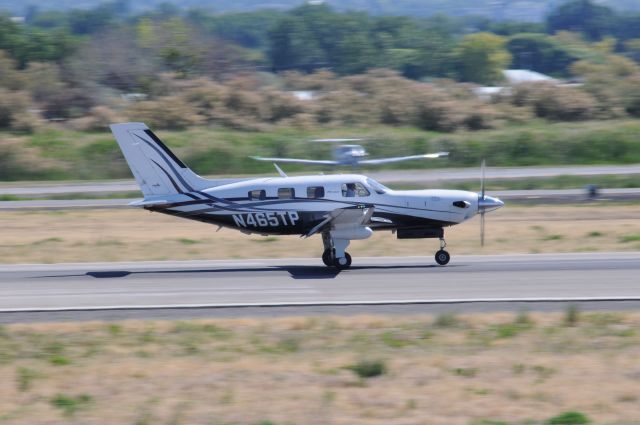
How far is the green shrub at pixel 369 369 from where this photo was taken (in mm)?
13055

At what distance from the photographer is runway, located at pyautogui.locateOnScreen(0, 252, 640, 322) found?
1852cm

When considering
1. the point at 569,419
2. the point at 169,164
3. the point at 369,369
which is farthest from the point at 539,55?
the point at 569,419

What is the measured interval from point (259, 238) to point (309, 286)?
9709mm

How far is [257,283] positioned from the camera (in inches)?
840

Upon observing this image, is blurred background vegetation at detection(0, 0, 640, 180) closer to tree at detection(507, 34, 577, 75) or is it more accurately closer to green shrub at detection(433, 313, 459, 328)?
tree at detection(507, 34, 577, 75)

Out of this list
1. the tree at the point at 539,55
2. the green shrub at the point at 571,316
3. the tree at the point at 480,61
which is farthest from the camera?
the tree at the point at 539,55

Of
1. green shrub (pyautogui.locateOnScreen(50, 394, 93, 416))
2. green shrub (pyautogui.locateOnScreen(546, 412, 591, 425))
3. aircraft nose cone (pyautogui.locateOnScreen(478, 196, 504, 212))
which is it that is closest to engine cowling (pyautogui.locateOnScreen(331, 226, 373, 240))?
aircraft nose cone (pyautogui.locateOnScreen(478, 196, 504, 212))

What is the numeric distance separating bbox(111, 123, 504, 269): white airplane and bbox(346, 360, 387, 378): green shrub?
9733 mm

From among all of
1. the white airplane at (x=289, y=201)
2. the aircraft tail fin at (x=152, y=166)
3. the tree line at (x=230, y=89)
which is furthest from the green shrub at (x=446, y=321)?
the tree line at (x=230, y=89)

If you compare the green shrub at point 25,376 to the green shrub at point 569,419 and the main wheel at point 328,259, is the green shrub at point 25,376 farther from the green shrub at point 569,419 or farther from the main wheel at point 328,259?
the main wheel at point 328,259

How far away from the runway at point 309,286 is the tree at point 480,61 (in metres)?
83.7

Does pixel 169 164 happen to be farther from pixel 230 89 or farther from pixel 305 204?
pixel 230 89

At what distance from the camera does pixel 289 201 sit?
75.7 feet

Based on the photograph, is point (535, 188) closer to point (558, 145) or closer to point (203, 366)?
point (558, 145)
